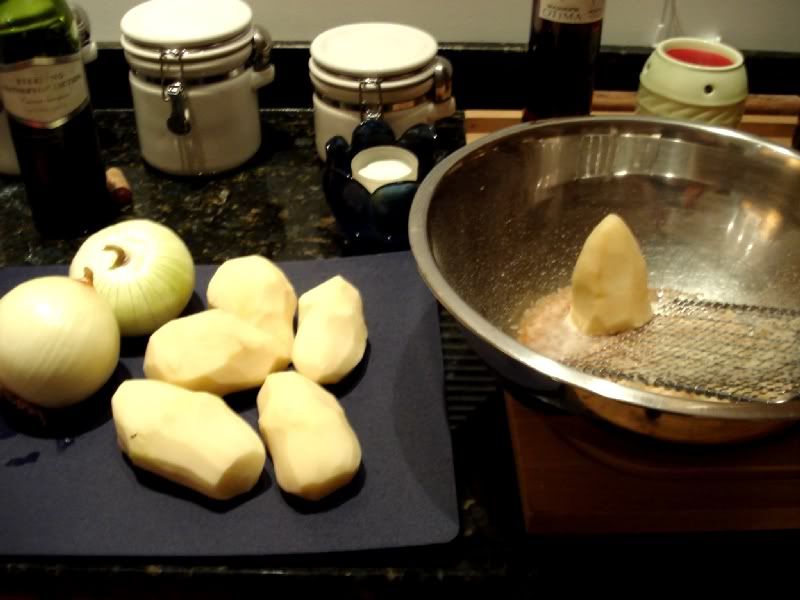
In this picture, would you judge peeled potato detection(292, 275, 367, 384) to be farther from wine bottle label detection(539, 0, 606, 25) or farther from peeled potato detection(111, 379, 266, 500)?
wine bottle label detection(539, 0, 606, 25)

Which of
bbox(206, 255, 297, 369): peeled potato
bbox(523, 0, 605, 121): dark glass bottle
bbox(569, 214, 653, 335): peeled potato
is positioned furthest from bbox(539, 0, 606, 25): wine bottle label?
bbox(206, 255, 297, 369): peeled potato

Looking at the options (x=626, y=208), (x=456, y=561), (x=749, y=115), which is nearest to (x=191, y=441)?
(x=456, y=561)

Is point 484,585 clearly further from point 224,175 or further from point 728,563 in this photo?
point 224,175

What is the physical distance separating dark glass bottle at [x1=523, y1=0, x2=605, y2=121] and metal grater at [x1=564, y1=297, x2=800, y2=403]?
0.90 ft

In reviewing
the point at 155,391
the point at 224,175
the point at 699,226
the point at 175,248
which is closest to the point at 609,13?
the point at 699,226

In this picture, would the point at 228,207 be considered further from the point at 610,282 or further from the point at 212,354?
the point at 610,282

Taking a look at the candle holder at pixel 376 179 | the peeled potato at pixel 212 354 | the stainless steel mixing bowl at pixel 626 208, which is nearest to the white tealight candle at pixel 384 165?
the candle holder at pixel 376 179

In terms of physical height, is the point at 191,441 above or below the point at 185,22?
below

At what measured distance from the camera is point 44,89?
66cm

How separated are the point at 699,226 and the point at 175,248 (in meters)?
0.45

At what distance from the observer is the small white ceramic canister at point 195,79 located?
2.47ft

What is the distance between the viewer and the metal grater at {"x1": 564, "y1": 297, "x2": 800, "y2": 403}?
1.66ft

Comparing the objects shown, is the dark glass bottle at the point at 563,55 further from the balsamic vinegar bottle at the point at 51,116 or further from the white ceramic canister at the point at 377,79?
the balsamic vinegar bottle at the point at 51,116

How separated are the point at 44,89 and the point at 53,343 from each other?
0.88 feet
